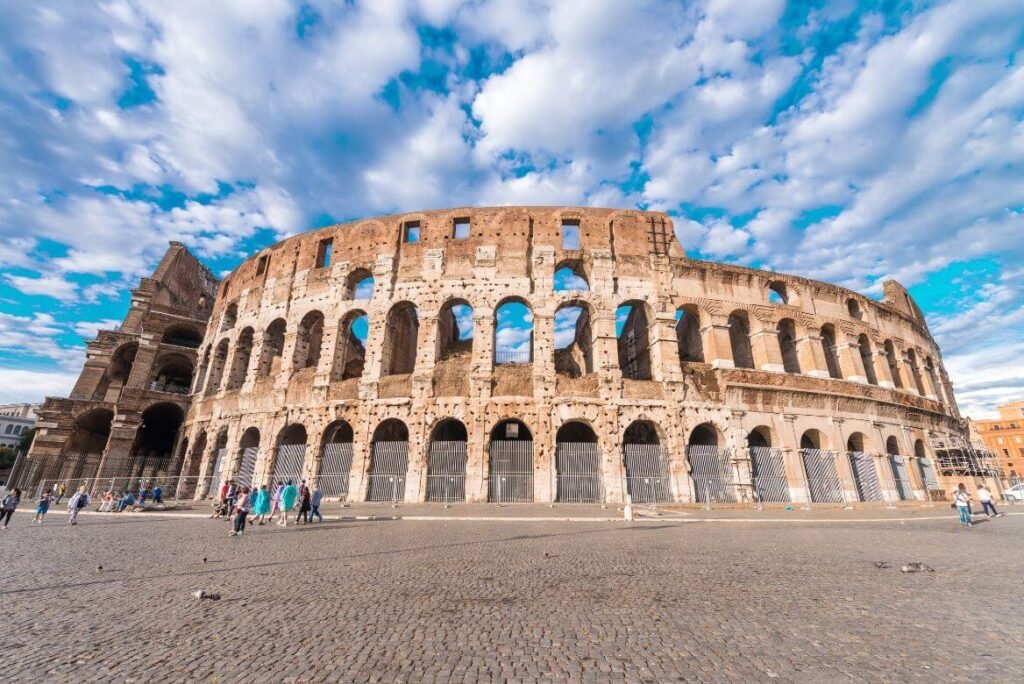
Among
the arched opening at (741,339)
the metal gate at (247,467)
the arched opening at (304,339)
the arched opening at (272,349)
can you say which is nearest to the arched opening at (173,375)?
the arched opening at (272,349)

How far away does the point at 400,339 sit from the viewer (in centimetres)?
2086

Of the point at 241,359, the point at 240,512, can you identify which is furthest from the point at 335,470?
the point at 241,359

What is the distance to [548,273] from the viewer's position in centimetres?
1750

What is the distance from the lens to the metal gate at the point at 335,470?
606 inches

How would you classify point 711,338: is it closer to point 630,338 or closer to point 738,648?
point 630,338

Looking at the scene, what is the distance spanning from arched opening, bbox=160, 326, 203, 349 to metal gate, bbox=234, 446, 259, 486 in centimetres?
1166

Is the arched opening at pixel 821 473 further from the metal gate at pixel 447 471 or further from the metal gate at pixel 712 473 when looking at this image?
the metal gate at pixel 447 471

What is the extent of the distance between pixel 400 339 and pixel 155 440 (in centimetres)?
1583

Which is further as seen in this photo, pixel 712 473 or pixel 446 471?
pixel 712 473

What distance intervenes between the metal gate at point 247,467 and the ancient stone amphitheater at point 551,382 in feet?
0.29

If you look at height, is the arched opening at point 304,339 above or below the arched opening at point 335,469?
above

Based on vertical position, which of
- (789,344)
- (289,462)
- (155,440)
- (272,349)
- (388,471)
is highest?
(789,344)

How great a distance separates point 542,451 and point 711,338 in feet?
29.1

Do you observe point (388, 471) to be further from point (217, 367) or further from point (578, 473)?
point (217, 367)
